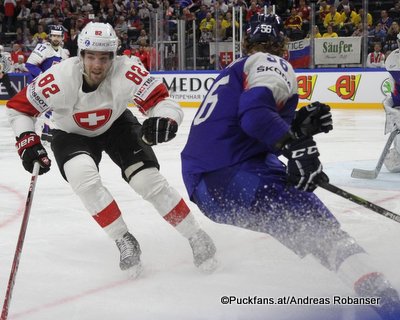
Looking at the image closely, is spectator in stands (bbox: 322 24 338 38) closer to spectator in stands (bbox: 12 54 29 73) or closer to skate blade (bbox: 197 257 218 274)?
spectator in stands (bbox: 12 54 29 73)

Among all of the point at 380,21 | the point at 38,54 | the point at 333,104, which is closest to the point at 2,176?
the point at 38,54

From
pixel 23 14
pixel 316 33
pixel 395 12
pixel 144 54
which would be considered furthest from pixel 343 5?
pixel 23 14

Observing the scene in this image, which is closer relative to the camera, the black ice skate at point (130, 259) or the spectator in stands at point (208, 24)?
the black ice skate at point (130, 259)

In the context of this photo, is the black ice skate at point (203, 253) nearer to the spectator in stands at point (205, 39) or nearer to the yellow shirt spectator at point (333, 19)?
the yellow shirt spectator at point (333, 19)

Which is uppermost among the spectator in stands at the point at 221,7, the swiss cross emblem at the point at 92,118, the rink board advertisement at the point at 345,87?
the spectator in stands at the point at 221,7

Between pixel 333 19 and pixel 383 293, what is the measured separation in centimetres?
922

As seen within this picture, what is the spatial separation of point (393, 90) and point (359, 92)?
5528 millimetres

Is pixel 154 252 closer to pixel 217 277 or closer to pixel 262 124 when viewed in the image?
pixel 217 277

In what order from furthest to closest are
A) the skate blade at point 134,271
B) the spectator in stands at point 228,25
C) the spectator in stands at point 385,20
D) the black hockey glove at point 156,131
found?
the spectator in stands at point 228,25
the spectator in stands at point 385,20
the skate blade at point 134,271
the black hockey glove at point 156,131

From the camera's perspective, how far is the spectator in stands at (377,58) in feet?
32.7

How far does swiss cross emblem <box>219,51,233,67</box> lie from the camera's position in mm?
10792

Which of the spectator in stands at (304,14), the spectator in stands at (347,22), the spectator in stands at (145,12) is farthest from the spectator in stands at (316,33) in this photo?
the spectator in stands at (145,12)

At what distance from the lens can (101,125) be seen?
2824mm

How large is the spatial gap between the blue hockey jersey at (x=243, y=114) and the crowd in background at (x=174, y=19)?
6.33 metres
